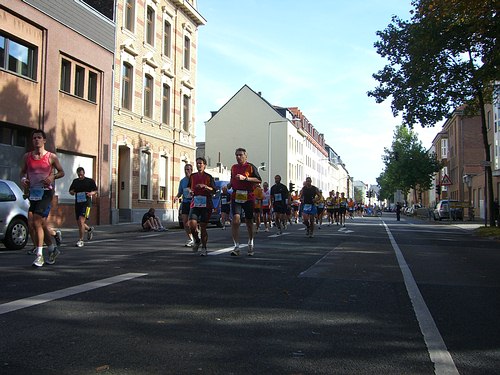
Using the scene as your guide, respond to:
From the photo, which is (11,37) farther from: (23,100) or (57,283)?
(57,283)

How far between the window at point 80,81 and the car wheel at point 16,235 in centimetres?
1227

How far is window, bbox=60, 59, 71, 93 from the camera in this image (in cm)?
2139

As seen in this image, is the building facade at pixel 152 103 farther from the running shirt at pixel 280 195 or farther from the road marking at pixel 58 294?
the road marking at pixel 58 294

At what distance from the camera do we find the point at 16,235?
11172mm

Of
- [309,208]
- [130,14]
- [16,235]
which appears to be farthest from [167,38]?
[16,235]

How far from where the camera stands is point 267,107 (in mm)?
62156

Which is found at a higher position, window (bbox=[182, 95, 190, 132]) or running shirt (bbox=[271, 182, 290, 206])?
window (bbox=[182, 95, 190, 132])

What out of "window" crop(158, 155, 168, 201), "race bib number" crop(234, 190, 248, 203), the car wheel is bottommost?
the car wheel

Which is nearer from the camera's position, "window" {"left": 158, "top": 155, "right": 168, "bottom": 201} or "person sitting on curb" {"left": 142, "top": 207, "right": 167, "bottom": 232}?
"person sitting on curb" {"left": 142, "top": 207, "right": 167, "bottom": 232}

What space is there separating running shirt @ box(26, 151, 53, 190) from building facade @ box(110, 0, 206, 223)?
1680 centimetres

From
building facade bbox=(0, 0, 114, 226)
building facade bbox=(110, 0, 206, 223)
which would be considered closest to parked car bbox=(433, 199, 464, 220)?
building facade bbox=(110, 0, 206, 223)

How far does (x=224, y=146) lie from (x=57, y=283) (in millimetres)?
58081

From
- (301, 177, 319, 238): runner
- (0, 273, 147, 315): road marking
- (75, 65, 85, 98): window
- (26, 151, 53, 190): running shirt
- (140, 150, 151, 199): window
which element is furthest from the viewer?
(140, 150, 151, 199): window

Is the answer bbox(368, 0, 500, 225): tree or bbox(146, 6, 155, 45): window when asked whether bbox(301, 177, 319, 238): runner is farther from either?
bbox(146, 6, 155, 45): window
